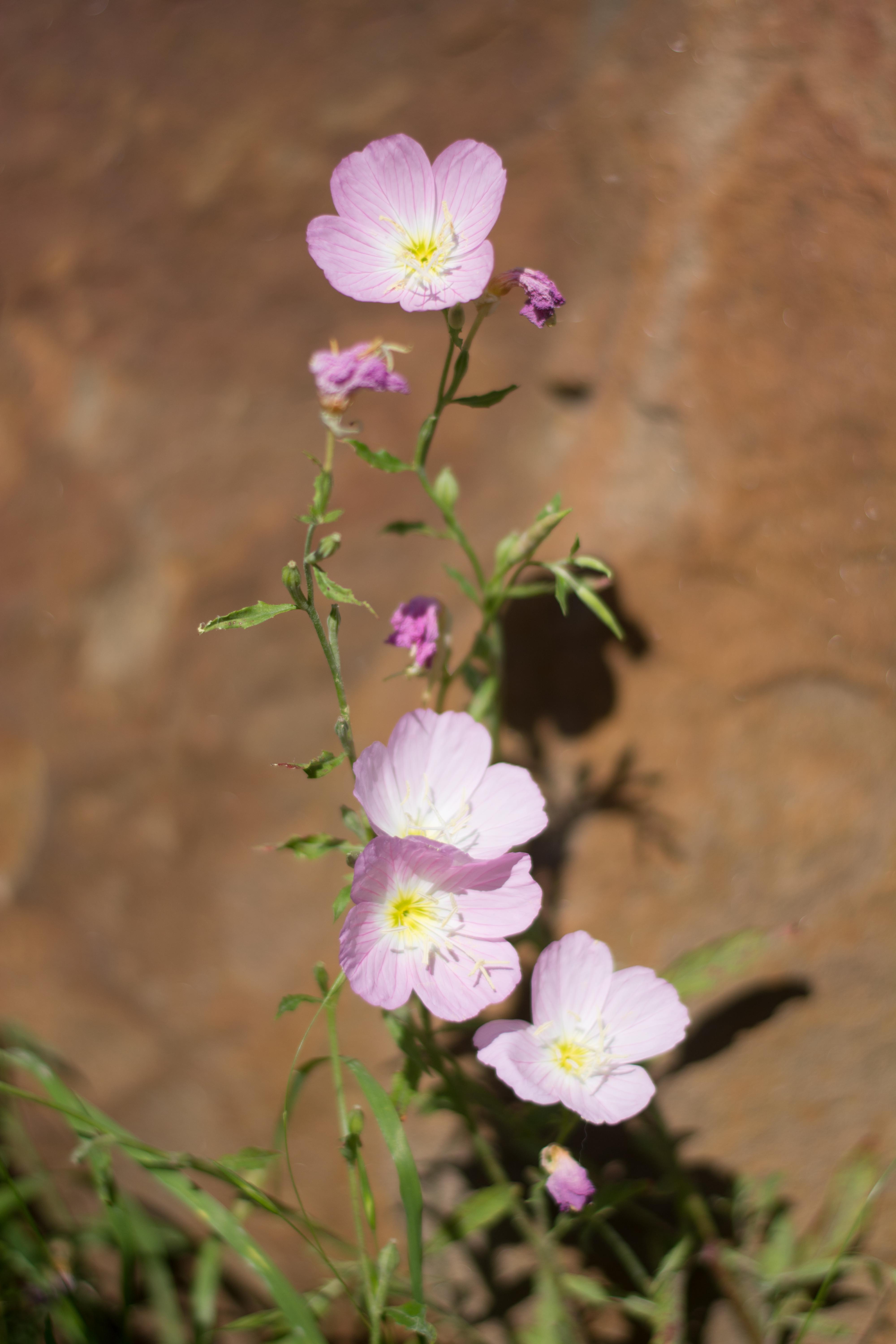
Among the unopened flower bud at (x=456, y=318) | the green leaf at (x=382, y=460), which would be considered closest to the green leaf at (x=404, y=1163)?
the green leaf at (x=382, y=460)

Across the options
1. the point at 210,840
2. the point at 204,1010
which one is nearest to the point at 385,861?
the point at 210,840

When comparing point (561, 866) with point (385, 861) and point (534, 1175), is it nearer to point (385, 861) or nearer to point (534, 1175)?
point (534, 1175)

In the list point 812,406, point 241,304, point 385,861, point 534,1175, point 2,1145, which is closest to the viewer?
point 385,861

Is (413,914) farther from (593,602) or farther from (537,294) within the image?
(537,294)

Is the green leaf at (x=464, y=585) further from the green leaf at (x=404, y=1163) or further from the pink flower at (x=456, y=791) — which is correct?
the green leaf at (x=404, y=1163)

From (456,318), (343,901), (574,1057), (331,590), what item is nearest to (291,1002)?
(343,901)

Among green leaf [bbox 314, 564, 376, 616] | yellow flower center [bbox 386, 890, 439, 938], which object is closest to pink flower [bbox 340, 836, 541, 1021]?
yellow flower center [bbox 386, 890, 439, 938]
